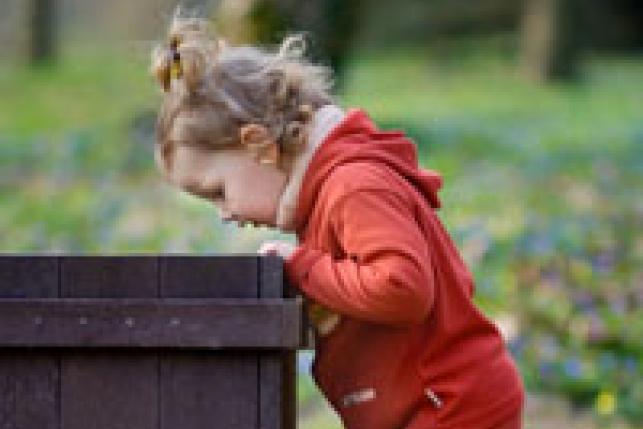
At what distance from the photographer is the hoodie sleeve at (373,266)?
3074 mm

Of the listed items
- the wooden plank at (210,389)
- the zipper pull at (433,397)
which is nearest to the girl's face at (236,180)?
the wooden plank at (210,389)

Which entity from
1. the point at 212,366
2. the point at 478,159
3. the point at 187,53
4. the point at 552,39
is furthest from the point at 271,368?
the point at 552,39

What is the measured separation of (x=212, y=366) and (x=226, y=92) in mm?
511

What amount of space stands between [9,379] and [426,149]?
8322 millimetres

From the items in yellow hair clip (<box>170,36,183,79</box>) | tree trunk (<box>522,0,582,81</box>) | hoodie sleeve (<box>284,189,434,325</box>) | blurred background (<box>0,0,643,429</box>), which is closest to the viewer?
hoodie sleeve (<box>284,189,434,325</box>)

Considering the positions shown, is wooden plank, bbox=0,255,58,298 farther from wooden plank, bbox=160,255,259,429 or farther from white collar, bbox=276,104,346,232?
white collar, bbox=276,104,346,232

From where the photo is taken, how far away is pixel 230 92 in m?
3.28

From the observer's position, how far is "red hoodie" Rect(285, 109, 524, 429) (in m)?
3.10

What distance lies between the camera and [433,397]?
3.26 meters

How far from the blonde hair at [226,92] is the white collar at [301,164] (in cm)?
2

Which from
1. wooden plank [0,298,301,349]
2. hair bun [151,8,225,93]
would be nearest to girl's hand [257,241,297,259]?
wooden plank [0,298,301,349]

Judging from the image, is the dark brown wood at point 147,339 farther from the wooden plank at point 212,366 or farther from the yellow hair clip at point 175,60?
the yellow hair clip at point 175,60

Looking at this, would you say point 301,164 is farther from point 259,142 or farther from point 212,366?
point 212,366

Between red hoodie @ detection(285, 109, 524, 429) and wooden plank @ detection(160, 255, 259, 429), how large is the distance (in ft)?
0.37
